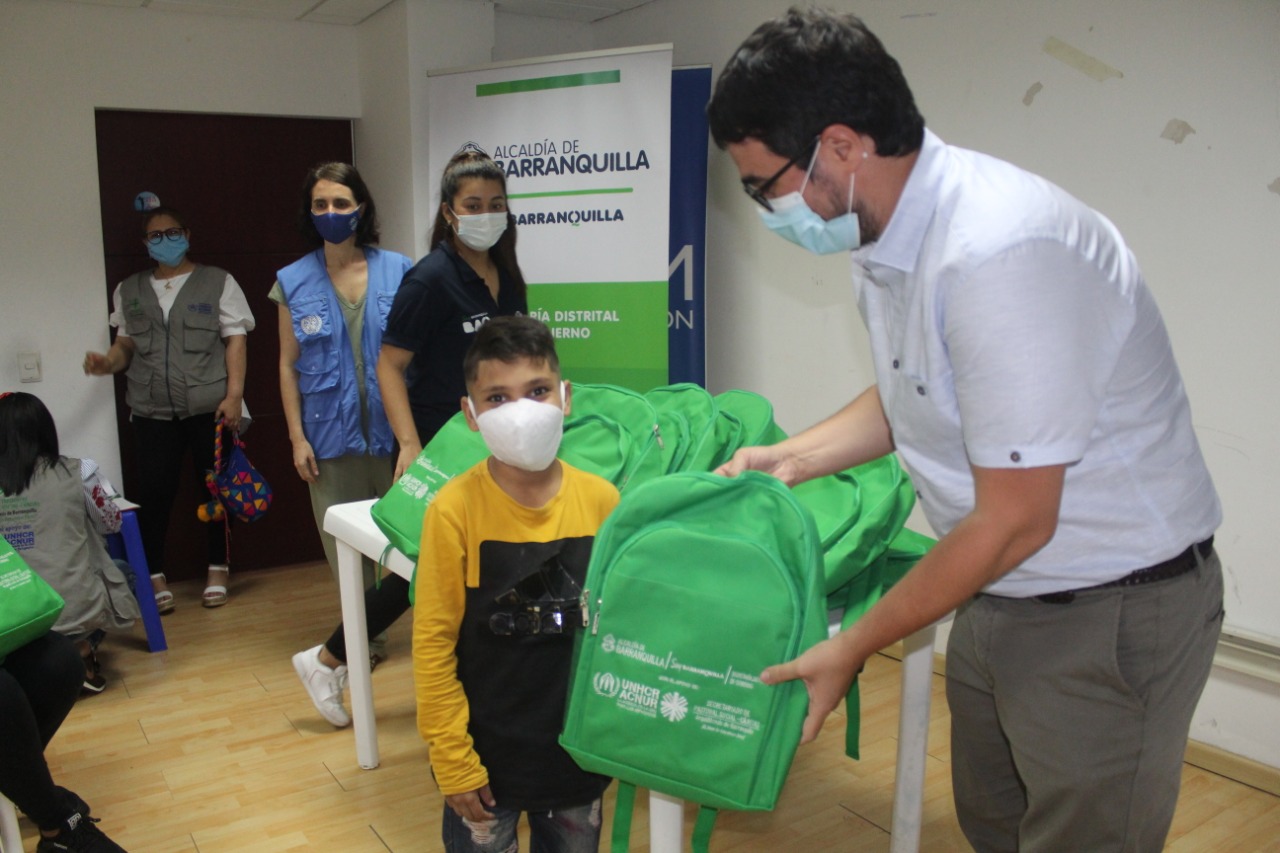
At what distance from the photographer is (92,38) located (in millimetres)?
4113

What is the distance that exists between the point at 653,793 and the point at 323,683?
165 cm

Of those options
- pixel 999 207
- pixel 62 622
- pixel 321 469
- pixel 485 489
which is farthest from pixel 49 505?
pixel 999 207

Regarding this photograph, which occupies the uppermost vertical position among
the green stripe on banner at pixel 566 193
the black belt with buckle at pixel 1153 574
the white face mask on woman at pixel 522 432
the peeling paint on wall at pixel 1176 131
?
the peeling paint on wall at pixel 1176 131

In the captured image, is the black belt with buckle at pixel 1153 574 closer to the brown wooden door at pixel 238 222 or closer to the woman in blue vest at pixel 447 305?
the woman in blue vest at pixel 447 305

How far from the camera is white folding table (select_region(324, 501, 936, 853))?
1640 millimetres

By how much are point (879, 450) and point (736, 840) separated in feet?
4.27

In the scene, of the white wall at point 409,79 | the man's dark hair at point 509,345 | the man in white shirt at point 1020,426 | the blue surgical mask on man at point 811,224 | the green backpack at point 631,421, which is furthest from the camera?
the white wall at point 409,79

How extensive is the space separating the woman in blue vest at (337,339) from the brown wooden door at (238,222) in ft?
4.02

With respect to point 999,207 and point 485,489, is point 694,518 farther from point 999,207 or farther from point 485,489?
point 999,207

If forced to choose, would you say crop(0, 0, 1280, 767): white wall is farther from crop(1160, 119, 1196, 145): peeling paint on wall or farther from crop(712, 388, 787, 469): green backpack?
crop(712, 388, 787, 469): green backpack

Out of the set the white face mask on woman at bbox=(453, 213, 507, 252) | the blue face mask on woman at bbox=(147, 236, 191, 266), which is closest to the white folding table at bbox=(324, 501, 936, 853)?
the white face mask on woman at bbox=(453, 213, 507, 252)

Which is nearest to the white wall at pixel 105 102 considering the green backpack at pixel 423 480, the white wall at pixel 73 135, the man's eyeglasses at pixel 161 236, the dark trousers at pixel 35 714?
the white wall at pixel 73 135

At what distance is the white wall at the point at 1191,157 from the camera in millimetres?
2486

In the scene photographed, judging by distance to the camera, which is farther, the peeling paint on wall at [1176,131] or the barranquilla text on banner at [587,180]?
the barranquilla text on banner at [587,180]
